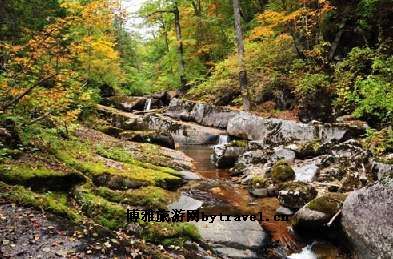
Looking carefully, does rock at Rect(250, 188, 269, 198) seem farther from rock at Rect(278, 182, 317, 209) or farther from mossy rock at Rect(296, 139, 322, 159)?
mossy rock at Rect(296, 139, 322, 159)

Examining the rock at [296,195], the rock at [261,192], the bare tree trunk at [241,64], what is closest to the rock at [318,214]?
the rock at [296,195]

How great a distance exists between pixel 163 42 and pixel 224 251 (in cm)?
3736

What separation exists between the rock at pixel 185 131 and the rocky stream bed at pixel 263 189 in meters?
0.45

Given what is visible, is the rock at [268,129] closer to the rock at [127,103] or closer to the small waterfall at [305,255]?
the small waterfall at [305,255]

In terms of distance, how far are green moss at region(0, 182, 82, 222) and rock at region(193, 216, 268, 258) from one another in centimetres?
243

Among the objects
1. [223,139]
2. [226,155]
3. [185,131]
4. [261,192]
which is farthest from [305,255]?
[185,131]

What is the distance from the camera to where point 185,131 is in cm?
2148

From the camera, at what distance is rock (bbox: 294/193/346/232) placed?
8.02 m

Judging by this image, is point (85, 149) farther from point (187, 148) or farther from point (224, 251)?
point (187, 148)

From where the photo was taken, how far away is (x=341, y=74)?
16812 mm

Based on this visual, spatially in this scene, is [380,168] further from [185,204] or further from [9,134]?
[9,134]

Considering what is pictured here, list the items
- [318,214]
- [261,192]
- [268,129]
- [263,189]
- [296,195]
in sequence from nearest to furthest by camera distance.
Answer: [318,214] < [296,195] < [261,192] < [263,189] < [268,129]

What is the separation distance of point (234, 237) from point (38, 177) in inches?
149

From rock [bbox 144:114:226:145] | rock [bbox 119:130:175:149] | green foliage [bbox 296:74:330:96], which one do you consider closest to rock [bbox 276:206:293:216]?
rock [bbox 119:130:175:149]
